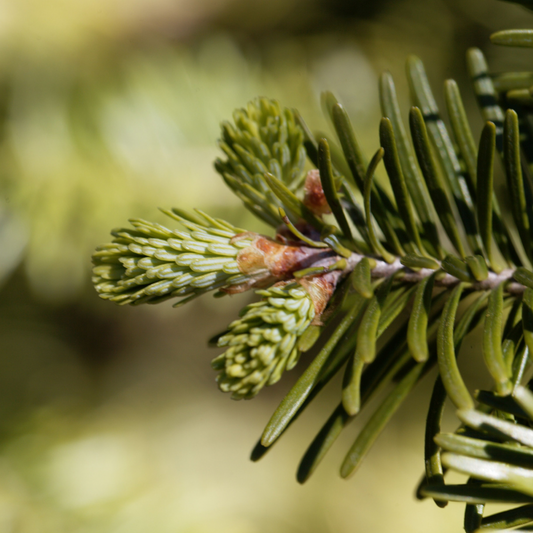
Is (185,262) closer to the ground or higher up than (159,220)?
higher up

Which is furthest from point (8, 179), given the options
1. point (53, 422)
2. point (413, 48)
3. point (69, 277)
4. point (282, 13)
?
point (413, 48)

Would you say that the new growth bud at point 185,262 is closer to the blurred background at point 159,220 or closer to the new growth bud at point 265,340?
the new growth bud at point 265,340

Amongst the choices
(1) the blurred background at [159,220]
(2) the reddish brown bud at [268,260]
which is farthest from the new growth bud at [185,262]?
(1) the blurred background at [159,220]

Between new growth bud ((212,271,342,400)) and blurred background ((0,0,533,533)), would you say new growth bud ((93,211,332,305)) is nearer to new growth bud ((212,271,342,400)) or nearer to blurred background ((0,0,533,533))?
new growth bud ((212,271,342,400))

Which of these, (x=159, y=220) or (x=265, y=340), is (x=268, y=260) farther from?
(x=159, y=220)

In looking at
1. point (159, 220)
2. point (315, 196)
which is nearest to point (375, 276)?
point (315, 196)

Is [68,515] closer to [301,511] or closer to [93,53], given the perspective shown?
[301,511]
